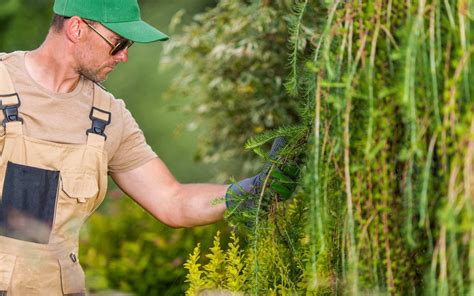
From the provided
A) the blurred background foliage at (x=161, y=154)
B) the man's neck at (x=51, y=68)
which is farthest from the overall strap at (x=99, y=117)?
the blurred background foliage at (x=161, y=154)

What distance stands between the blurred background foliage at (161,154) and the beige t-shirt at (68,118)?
2.96ft

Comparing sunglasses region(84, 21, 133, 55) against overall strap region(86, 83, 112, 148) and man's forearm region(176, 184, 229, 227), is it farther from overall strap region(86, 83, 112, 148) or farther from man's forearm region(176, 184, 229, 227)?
man's forearm region(176, 184, 229, 227)

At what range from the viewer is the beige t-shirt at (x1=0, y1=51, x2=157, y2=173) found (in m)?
2.71

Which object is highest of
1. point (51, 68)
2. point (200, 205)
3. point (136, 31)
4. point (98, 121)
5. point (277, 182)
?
point (136, 31)

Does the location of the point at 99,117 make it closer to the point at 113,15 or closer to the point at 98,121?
the point at 98,121

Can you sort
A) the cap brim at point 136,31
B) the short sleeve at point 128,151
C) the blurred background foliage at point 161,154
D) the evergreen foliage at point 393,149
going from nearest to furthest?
1. the evergreen foliage at point 393,149
2. the cap brim at point 136,31
3. the short sleeve at point 128,151
4. the blurred background foliage at point 161,154

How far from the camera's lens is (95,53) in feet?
9.14

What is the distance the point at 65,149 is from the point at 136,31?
474mm

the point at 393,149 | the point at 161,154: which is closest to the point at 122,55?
the point at 393,149

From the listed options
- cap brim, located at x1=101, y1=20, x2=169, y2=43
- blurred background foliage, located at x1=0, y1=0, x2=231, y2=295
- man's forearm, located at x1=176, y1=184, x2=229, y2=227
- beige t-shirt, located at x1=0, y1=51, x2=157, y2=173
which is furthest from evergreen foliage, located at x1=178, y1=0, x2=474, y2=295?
blurred background foliage, located at x1=0, y1=0, x2=231, y2=295

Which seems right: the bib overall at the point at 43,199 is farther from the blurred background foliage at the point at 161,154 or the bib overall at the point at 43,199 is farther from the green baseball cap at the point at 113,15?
the blurred background foliage at the point at 161,154

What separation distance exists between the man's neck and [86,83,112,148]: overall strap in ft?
0.37

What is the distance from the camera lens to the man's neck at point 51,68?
2.79m

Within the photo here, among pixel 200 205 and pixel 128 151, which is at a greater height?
pixel 128 151
